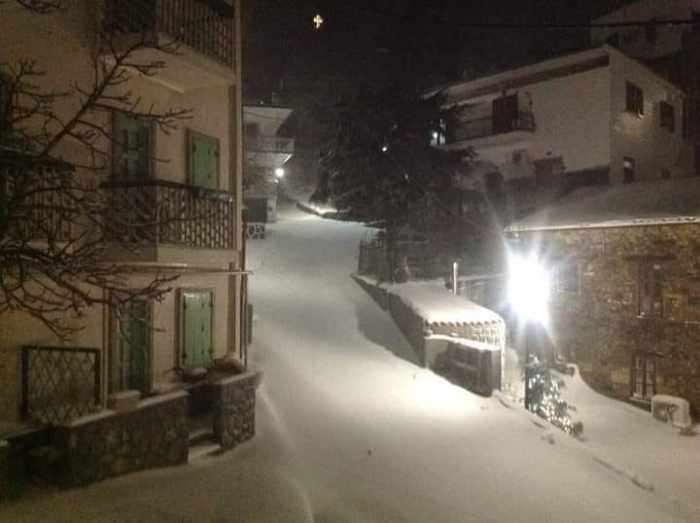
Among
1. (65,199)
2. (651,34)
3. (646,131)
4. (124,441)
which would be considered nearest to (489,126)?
(646,131)

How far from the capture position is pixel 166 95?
11.4 m

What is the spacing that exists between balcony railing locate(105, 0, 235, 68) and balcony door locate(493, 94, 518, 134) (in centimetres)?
1972

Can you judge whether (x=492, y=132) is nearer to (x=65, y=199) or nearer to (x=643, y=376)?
(x=643, y=376)

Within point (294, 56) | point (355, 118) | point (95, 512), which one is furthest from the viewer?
point (294, 56)

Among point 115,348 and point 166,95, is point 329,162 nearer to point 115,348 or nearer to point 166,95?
point 166,95

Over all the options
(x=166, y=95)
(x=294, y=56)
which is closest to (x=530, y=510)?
(x=166, y=95)

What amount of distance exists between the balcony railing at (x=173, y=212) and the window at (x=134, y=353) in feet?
4.39

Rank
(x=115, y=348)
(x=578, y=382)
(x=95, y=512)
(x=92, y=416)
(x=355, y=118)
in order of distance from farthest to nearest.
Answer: (x=355, y=118)
(x=578, y=382)
(x=115, y=348)
(x=92, y=416)
(x=95, y=512)

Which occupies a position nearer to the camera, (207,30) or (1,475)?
(1,475)

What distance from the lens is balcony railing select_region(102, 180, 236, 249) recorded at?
30.5 ft

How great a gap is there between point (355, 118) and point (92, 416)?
20.0 metres

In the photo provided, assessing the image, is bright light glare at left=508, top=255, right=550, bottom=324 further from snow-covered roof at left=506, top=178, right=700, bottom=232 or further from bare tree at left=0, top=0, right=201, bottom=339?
bare tree at left=0, top=0, right=201, bottom=339

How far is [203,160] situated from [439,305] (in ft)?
27.5

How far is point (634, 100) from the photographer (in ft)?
93.0
